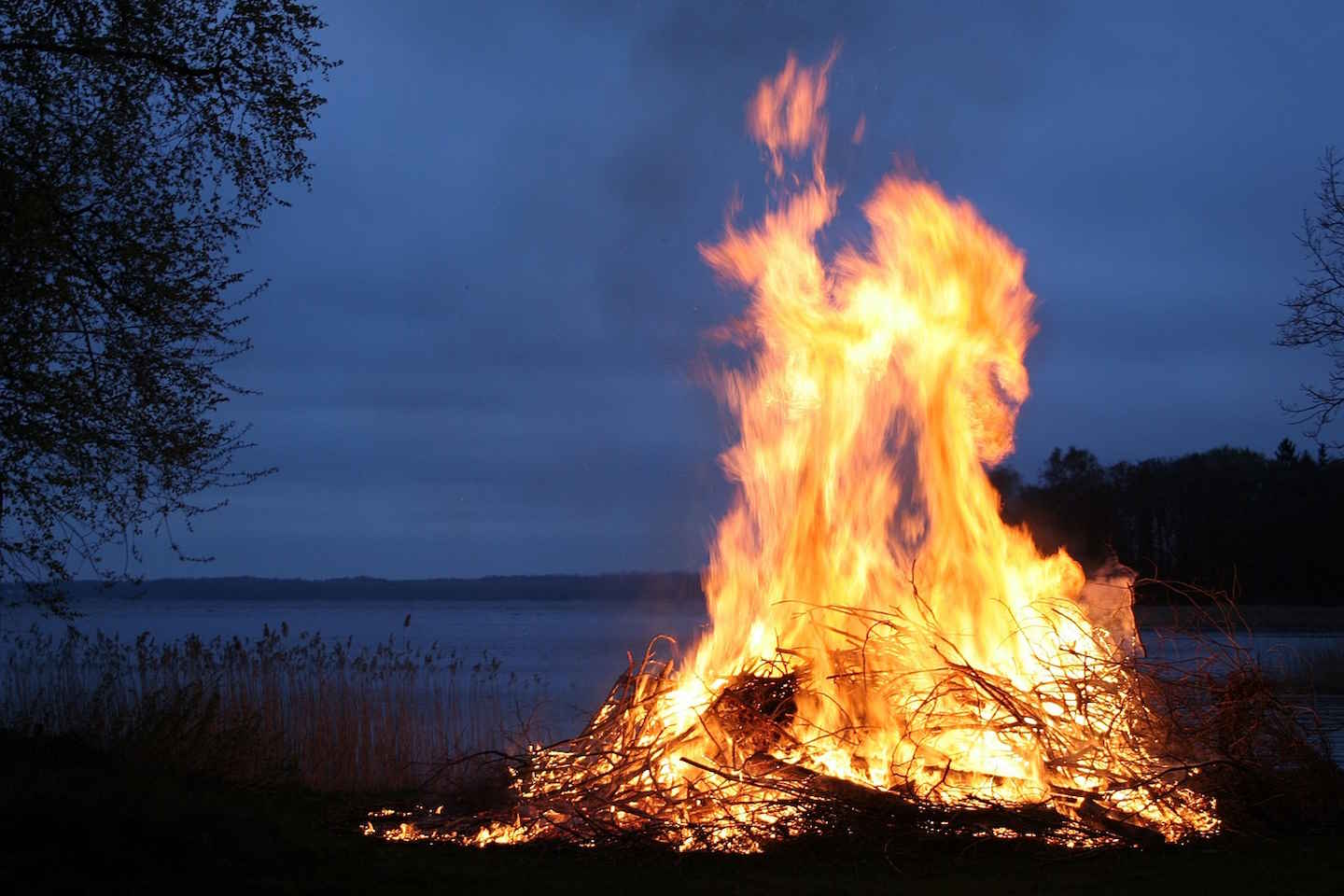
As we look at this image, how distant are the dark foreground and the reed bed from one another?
3.16 m

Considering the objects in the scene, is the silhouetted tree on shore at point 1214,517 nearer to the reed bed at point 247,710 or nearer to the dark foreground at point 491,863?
the reed bed at point 247,710

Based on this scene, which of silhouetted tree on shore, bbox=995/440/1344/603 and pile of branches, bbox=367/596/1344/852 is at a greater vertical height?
silhouetted tree on shore, bbox=995/440/1344/603

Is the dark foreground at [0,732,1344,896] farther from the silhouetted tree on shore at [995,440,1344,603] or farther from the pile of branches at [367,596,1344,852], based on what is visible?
the silhouetted tree on shore at [995,440,1344,603]

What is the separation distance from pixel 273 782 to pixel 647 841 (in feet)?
15.9

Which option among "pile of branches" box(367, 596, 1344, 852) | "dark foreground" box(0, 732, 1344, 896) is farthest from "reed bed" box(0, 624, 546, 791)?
"dark foreground" box(0, 732, 1344, 896)

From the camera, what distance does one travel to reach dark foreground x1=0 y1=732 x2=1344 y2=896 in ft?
18.5

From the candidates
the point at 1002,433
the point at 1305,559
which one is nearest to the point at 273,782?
the point at 1002,433

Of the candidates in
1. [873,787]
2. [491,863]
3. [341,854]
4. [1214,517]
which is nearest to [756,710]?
[873,787]

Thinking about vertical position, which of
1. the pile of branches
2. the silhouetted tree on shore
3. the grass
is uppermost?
the silhouetted tree on shore

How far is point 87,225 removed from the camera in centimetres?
925

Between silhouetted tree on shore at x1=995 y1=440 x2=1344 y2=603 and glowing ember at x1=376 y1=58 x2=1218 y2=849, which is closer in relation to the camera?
glowing ember at x1=376 y1=58 x2=1218 y2=849

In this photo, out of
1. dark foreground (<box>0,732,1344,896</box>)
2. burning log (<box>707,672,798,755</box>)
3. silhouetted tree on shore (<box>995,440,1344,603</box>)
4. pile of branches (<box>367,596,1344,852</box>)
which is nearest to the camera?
dark foreground (<box>0,732,1344,896</box>)

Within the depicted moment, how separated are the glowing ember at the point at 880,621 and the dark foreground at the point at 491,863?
0.28m

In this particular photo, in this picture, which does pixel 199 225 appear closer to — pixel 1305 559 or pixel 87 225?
pixel 87 225
